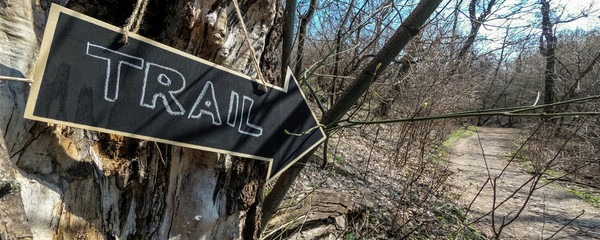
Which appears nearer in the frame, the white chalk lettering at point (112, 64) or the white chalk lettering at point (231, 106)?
the white chalk lettering at point (112, 64)

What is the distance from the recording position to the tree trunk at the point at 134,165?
676 mm

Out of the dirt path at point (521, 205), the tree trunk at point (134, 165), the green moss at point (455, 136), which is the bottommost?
the dirt path at point (521, 205)

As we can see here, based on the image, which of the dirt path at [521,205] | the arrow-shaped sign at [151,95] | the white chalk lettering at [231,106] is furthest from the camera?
the dirt path at [521,205]

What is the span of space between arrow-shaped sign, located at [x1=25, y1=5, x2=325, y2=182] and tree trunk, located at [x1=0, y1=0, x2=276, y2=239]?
0.34ft

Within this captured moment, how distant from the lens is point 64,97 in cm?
64

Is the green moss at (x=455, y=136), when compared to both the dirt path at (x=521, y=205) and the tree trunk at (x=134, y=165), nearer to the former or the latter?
the dirt path at (x=521, y=205)

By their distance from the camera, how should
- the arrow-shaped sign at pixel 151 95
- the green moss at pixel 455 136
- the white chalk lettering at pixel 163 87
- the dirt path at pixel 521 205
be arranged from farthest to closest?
the green moss at pixel 455 136, the dirt path at pixel 521 205, the white chalk lettering at pixel 163 87, the arrow-shaped sign at pixel 151 95

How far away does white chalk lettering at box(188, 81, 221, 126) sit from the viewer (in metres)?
0.84

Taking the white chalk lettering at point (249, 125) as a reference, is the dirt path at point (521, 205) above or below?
below

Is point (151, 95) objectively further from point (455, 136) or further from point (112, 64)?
point (455, 136)

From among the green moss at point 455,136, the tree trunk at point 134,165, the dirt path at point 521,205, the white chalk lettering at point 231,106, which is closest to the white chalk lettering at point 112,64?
the tree trunk at point 134,165

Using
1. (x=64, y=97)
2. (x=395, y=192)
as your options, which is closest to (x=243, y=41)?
(x=64, y=97)

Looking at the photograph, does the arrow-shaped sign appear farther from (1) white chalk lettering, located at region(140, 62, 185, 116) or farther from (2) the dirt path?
(2) the dirt path

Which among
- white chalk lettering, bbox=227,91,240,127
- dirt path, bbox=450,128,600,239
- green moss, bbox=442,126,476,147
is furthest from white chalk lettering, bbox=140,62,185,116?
green moss, bbox=442,126,476,147
